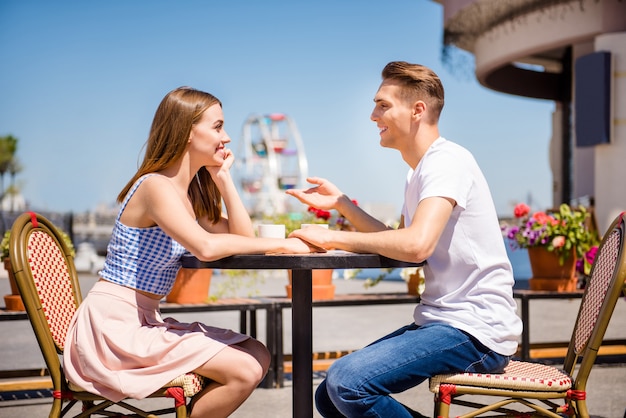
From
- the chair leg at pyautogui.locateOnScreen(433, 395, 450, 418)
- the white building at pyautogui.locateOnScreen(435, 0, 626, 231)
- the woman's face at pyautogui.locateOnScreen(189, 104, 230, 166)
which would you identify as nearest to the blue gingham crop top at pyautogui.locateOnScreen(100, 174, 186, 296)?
the woman's face at pyautogui.locateOnScreen(189, 104, 230, 166)

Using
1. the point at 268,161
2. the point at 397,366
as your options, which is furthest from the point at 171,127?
the point at 268,161

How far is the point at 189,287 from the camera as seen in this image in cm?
416

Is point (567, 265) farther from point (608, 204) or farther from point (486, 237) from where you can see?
point (608, 204)

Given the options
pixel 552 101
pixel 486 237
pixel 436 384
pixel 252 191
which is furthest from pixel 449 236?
pixel 252 191

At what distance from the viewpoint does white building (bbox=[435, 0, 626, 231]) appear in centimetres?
1005

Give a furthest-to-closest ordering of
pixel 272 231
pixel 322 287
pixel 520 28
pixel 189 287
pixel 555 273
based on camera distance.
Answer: pixel 520 28
pixel 555 273
pixel 322 287
pixel 189 287
pixel 272 231

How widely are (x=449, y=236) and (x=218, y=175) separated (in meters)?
0.82

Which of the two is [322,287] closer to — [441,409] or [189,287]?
[189,287]

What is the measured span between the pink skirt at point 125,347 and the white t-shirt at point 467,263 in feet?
1.90

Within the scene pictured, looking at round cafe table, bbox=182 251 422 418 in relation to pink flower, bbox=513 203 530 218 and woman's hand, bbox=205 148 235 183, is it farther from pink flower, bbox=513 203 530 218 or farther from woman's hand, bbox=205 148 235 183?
pink flower, bbox=513 203 530 218

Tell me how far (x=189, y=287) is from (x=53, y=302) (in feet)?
6.45

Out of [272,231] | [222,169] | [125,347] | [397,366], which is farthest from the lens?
[222,169]

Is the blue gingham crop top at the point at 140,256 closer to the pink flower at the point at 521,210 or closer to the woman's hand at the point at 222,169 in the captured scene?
the woman's hand at the point at 222,169

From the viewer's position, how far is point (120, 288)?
2117mm
